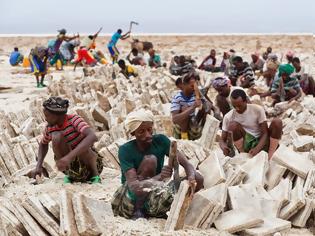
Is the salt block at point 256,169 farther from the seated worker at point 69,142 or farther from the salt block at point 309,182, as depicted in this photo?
the seated worker at point 69,142

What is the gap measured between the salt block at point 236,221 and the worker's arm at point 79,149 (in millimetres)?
1254

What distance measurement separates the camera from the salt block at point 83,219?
2.98 m

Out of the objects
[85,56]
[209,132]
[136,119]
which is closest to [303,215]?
[136,119]

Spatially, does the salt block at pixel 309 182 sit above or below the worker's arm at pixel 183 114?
below

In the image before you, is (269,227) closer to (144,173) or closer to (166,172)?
(166,172)

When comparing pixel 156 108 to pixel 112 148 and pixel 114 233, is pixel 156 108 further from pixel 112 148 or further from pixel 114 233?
pixel 114 233

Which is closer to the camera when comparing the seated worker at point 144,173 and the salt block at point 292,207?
the seated worker at point 144,173

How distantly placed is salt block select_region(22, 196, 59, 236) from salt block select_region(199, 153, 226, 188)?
1.20 m

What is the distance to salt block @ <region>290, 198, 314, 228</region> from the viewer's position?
11.8 feet

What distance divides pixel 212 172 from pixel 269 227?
777 mm

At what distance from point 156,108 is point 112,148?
2.59 metres

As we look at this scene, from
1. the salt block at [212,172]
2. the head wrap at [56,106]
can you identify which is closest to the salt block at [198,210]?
the salt block at [212,172]

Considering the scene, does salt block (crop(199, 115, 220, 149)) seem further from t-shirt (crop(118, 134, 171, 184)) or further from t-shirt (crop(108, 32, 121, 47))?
t-shirt (crop(108, 32, 121, 47))

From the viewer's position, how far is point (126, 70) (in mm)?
11688
